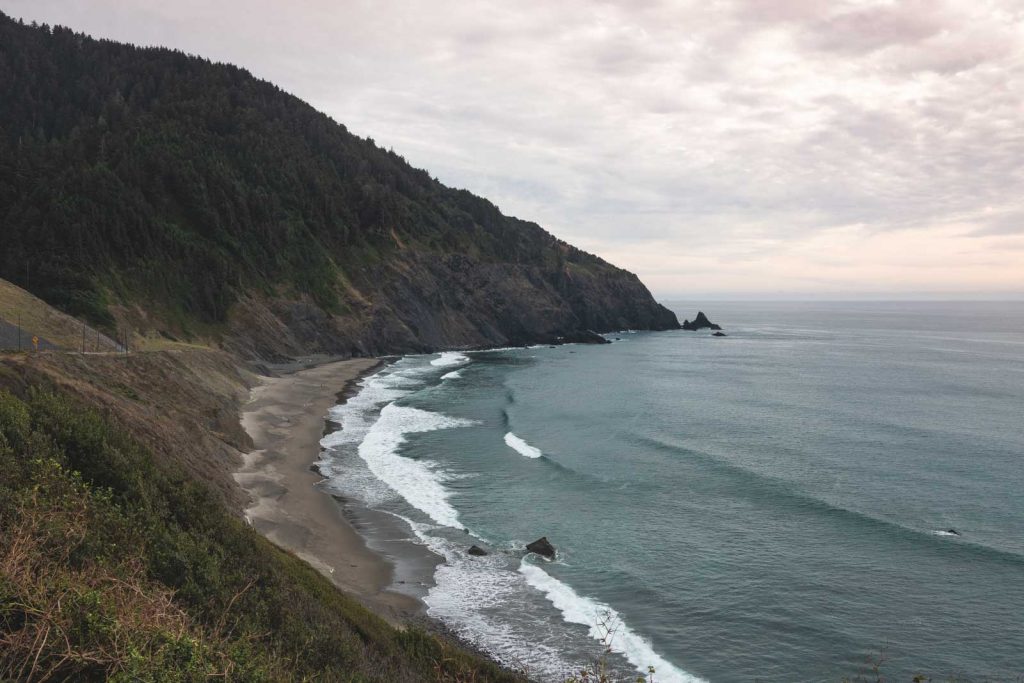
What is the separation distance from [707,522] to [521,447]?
1878 centimetres

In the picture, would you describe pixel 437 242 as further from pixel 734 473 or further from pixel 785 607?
pixel 785 607

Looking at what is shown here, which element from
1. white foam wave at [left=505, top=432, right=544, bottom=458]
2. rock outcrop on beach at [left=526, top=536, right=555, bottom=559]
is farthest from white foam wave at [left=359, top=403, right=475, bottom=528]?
white foam wave at [left=505, top=432, right=544, bottom=458]

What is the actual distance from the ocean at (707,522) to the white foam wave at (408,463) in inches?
8.8

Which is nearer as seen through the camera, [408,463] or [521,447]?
[408,463]

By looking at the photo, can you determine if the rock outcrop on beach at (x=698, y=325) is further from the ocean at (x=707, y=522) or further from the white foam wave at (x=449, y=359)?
the ocean at (x=707, y=522)

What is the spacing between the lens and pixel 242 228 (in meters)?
100

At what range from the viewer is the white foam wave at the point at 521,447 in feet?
159

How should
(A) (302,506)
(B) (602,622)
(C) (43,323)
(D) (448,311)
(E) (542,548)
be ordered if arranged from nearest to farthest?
(B) (602,622), (E) (542,548), (A) (302,506), (C) (43,323), (D) (448,311)

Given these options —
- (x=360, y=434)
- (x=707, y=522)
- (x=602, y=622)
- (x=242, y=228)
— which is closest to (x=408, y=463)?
(x=360, y=434)

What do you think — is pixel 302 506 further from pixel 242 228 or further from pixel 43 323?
pixel 242 228

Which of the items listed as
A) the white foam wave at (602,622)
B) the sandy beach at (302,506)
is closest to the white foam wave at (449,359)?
the sandy beach at (302,506)

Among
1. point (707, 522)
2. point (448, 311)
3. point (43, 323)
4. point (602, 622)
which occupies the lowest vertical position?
point (602, 622)

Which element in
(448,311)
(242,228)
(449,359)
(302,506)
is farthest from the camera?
(448,311)

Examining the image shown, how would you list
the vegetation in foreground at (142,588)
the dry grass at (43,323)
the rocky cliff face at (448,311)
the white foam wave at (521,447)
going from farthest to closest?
the rocky cliff face at (448,311) → the white foam wave at (521,447) → the dry grass at (43,323) → the vegetation in foreground at (142,588)
